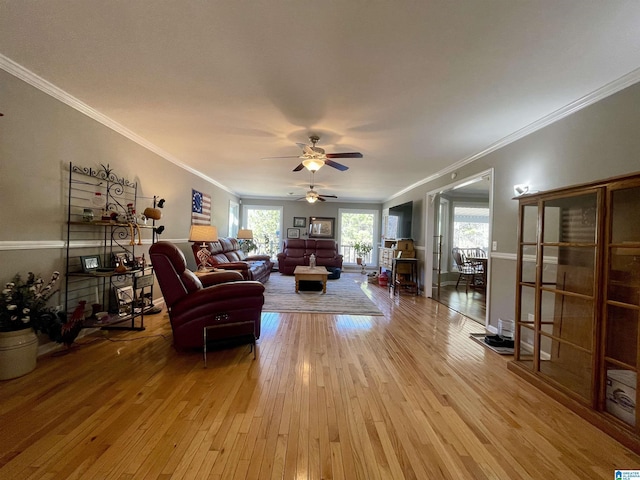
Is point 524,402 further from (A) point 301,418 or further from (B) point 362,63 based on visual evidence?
(B) point 362,63

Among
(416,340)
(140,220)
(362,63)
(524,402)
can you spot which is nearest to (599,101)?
(362,63)

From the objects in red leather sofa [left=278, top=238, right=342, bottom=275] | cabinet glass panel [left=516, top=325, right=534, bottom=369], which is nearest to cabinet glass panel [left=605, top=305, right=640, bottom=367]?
cabinet glass panel [left=516, top=325, right=534, bottom=369]

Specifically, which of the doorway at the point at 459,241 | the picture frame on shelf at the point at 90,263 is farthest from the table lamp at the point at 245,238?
the doorway at the point at 459,241

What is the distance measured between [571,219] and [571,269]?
0.41 meters

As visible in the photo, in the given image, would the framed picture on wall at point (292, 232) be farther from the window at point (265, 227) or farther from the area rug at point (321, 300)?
the area rug at point (321, 300)

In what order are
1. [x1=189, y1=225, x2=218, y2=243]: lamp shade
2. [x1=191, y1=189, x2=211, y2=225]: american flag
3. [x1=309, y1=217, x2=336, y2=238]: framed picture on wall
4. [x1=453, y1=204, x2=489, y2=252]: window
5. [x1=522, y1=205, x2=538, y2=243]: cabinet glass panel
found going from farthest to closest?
1. [x1=309, y1=217, x2=336, y2=238]: framed picture on wall
2. [x1=453, y1=204, x2=489, y2=252]: window
3. [x1=191, y1=189, x2=211, y2=225]: american flag
4. [x1=189, y1=225, x2=218, y2=243]: lamp shade
5. [x1=522, y1=205, x2=538, y2=243]: cabinet glass panel

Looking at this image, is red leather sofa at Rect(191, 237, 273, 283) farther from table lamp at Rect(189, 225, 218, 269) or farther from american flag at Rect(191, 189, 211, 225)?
american flag at Rect(191, 189, 211, 225)

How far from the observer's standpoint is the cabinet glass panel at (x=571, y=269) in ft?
6.55

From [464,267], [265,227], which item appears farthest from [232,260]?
[464,267]

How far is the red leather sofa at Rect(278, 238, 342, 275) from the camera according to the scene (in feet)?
25.5

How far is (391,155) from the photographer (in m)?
4.11

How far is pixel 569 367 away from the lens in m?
2.15

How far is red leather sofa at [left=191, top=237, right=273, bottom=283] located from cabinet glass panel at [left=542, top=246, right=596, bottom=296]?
14.0 ft

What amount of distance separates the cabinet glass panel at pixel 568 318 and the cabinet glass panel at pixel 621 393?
196 mm
